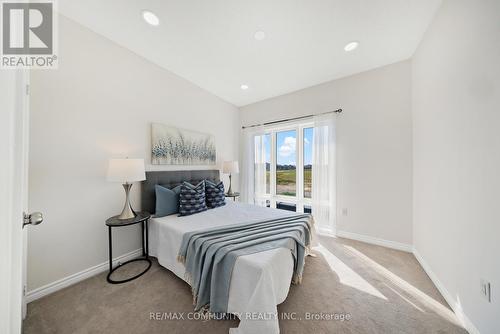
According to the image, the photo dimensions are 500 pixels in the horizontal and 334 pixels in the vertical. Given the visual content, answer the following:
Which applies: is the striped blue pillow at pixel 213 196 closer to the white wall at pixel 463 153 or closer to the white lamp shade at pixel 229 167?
the white lamp shade at pixel 229 167

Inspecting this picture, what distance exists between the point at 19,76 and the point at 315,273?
8.88 ft

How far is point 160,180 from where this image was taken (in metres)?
2.57

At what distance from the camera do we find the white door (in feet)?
1.90

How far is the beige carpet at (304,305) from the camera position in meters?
1.35

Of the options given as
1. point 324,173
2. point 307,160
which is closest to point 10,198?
point 324,173

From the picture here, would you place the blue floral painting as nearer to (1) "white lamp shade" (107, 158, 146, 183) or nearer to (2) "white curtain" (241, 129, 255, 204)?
(1) "white lamp shade" (107, 158, 146, 183)

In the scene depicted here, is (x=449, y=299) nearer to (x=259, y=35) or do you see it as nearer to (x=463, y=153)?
(x=463, y=153)

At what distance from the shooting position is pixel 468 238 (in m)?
1.35

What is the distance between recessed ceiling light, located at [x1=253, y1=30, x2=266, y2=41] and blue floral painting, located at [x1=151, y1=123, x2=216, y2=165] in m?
1.78

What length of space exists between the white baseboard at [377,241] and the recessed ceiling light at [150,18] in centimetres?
397

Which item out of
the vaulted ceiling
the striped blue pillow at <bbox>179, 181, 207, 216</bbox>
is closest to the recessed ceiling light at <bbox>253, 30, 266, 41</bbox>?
the vaulted ceiling

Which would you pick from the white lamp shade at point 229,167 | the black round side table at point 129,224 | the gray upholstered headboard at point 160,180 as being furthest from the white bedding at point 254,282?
the white lamp shade at point 229,167

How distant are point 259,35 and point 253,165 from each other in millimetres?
2558

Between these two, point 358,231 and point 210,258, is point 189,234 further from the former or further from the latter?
point 358,231
